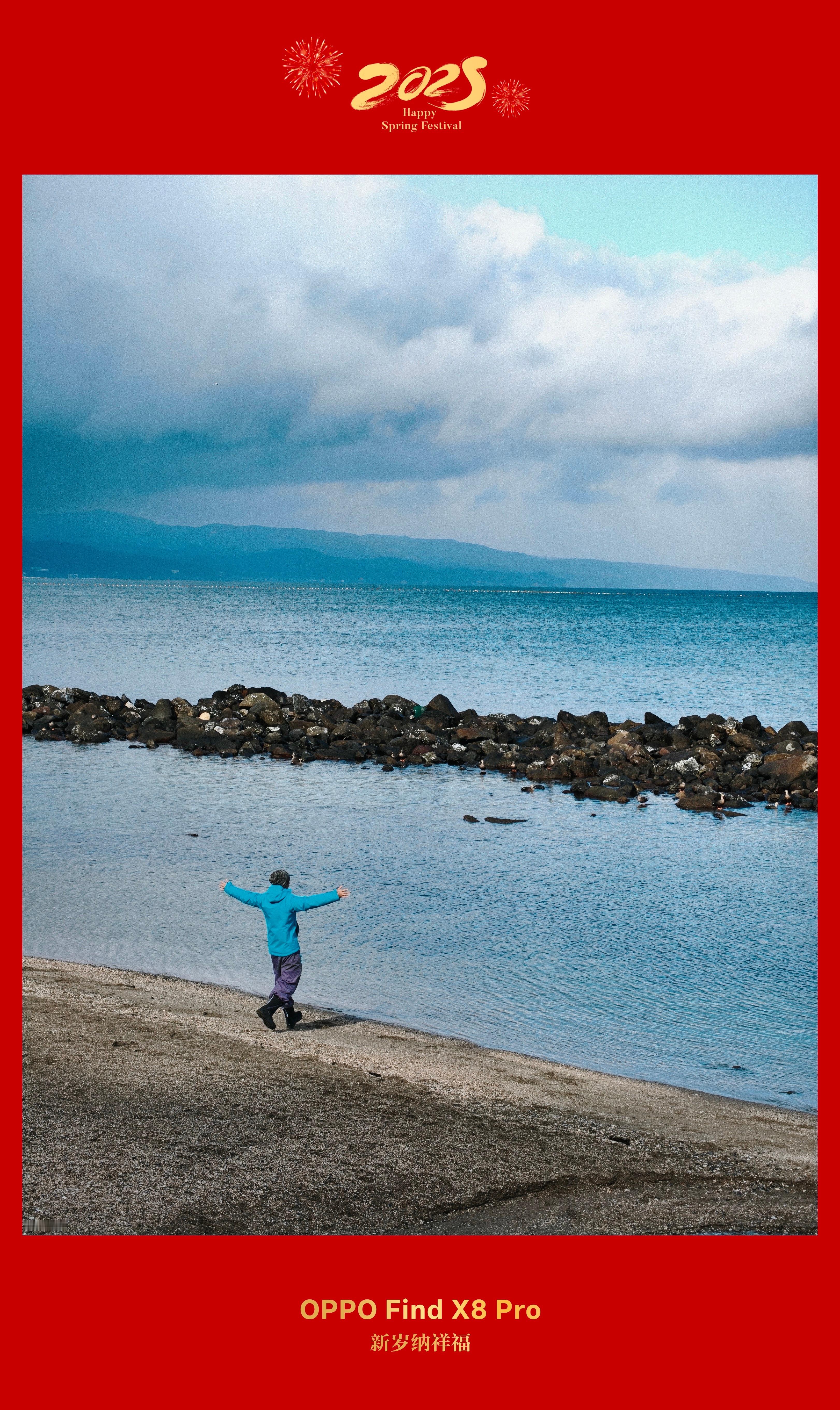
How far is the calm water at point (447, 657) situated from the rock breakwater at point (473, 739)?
8.82m

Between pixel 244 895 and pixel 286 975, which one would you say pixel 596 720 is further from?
pixel 244 895

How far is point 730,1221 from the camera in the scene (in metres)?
6.99

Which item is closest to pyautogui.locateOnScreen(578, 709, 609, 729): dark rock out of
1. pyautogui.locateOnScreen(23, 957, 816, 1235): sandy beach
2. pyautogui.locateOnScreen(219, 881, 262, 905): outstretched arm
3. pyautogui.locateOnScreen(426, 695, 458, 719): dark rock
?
pyautogui.locateOnScreen(426, 695, 458, 719): dark rock

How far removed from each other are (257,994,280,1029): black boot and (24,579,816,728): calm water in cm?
3436

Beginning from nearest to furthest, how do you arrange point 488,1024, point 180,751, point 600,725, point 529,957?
point 488,1024
point 529,957
point 180,751
point 600,725

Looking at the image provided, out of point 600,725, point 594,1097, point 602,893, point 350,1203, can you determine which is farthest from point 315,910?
point 600,725

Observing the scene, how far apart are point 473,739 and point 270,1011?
73.2 feet

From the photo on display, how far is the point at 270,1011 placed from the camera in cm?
1086

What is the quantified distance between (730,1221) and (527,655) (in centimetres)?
7201

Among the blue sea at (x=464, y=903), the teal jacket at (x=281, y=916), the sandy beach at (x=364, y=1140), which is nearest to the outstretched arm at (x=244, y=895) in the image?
the teal jacket at (x=281, y=916)

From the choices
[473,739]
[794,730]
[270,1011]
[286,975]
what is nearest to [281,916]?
[286,975]

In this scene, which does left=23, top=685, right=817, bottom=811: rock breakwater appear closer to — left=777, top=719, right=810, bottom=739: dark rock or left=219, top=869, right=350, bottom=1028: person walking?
left=777, top=719, right=810, bottom=739: dark rock

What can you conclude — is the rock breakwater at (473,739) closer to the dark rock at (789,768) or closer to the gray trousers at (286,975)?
the dark rock at (789,768)

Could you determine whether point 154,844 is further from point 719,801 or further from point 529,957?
point 719,801
